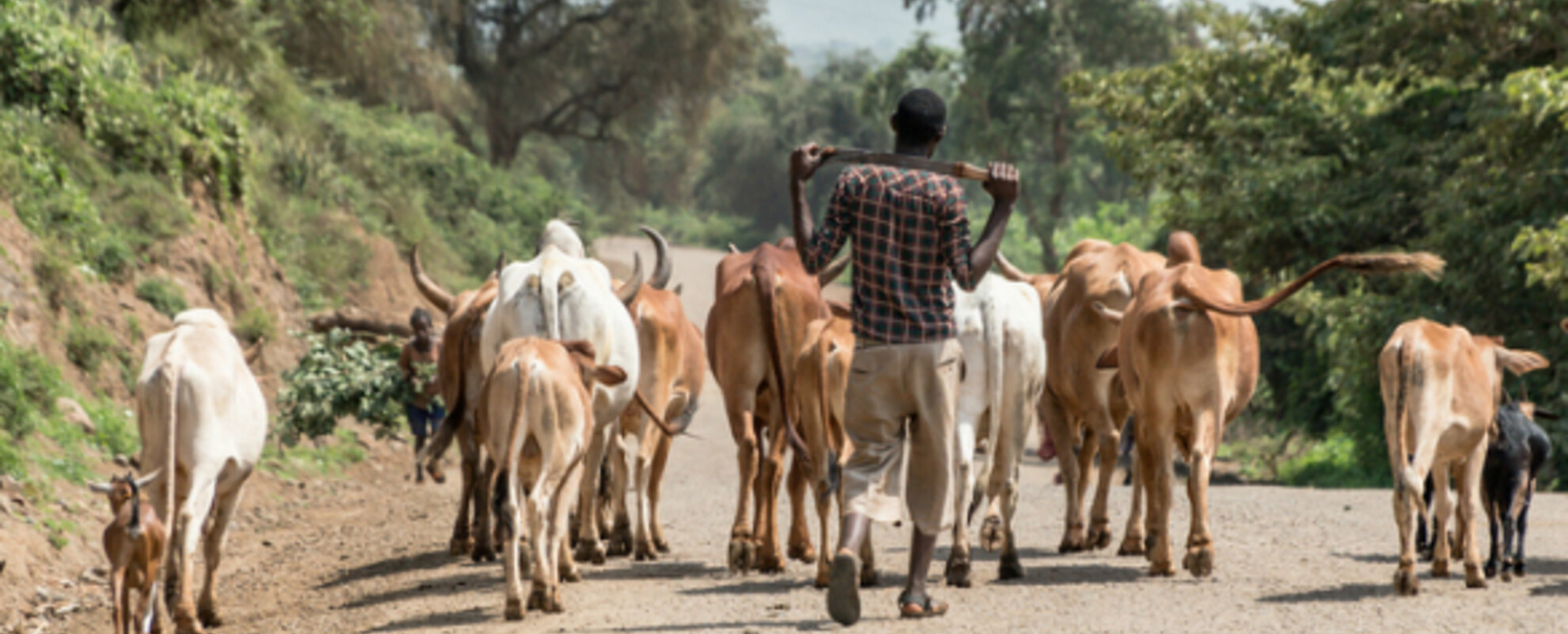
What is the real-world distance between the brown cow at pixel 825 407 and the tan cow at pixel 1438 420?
108 inches

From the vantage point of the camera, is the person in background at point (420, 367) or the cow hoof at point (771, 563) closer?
the cow hoof at point (771, 563)

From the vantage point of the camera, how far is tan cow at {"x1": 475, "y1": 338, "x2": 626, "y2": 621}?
777cm

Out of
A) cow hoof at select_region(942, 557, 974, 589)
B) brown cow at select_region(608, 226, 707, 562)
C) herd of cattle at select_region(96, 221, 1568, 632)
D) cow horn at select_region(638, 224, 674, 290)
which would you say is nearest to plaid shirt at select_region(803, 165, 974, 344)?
herd of cattle at select_region(96, 221, 1568, 632)

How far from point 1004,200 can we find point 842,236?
2.31ft

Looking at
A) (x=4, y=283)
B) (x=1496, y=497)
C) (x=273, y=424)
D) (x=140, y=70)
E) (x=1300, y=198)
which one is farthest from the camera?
(x=1300, y=198)

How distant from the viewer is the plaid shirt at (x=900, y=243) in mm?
6957

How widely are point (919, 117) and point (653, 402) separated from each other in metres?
3.94

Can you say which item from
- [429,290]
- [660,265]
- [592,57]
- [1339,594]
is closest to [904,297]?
[1339,594]

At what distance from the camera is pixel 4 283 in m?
12.9

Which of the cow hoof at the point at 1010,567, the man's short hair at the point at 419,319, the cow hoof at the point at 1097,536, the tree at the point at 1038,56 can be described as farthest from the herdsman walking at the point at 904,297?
the tree at the point at 1038,56

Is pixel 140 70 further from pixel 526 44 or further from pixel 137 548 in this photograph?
pixel 526 44

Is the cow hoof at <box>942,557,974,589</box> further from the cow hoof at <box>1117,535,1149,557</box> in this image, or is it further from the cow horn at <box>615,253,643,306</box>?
the cow horn at <box>615,253,643,306</box>

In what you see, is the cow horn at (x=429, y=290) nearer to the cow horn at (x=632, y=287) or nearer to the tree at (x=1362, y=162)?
the cow horn at (x=632, y=287)

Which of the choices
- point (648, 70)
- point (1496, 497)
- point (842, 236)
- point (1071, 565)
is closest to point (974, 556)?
point (1071, 565)
